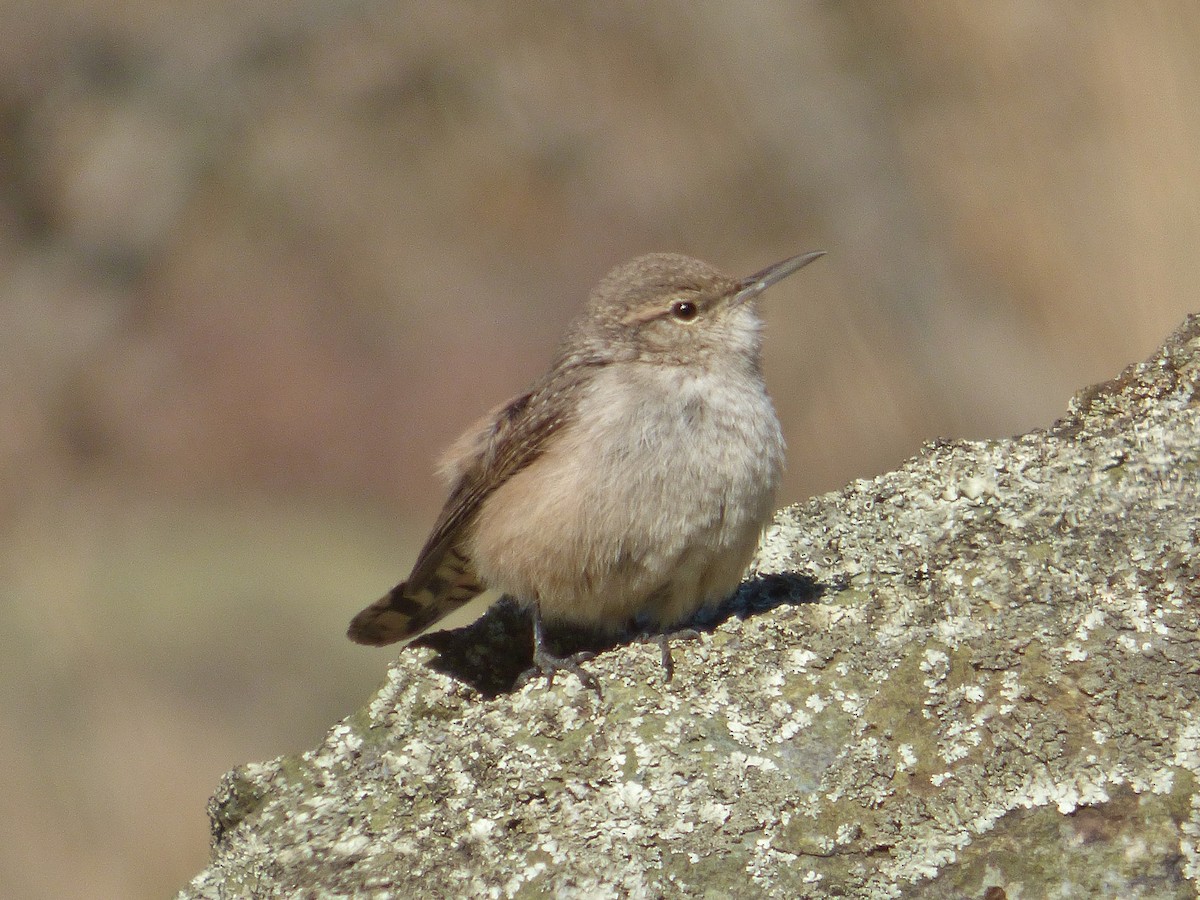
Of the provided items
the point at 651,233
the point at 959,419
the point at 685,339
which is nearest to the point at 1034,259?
the point at 959,419

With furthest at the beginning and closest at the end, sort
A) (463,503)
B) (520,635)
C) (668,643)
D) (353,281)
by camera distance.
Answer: (353,281)
(463,503)
(520,635)
(668,643)

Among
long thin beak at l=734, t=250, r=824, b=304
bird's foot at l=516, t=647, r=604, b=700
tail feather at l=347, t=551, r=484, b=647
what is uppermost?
long thin beak at l=734, t=250, r=824, b=304

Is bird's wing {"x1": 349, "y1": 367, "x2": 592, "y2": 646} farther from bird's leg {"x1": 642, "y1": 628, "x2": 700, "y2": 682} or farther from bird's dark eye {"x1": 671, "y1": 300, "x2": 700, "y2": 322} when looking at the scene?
bird's leg {"x1": 642, "y1": 628, "x2": 700, "y2": 682}

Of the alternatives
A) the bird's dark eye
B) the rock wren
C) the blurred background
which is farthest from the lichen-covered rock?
the blurred background

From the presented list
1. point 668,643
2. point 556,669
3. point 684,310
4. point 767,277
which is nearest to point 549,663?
point 556,669

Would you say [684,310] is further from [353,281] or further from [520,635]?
[353,281]

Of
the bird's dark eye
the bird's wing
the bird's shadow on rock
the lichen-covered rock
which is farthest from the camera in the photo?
the bird's dark eye

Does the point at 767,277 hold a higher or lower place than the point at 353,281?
lower
